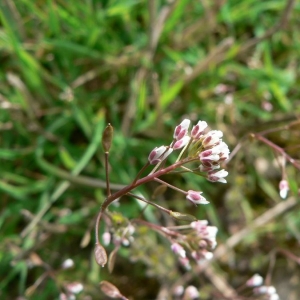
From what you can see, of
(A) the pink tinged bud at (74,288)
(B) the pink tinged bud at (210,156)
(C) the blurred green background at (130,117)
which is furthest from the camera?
(C) the blurred green background at (130,117)

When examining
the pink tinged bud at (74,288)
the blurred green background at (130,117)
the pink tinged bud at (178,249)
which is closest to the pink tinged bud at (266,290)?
the blurred green background at (130,117)

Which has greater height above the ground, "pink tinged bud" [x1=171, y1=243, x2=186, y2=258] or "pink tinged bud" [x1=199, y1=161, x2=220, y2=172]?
"pink tinged bud" [x1=199, y1=161, x2=220, y2=172]

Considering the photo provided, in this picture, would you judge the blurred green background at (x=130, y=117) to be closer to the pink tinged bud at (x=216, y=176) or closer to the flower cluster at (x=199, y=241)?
the flower cluster at (x=199, y=241)

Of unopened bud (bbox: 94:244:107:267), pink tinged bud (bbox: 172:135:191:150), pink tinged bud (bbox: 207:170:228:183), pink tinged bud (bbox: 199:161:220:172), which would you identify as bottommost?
unopened bud (bbox: 94:244:107:267)

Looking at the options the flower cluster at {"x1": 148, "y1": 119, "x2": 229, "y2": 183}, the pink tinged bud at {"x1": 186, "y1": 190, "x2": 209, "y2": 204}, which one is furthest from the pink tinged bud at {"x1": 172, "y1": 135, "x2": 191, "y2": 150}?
the pink tinged bud at {"x1": 186, "y1": 190, "x2": 209, "y2": 204}

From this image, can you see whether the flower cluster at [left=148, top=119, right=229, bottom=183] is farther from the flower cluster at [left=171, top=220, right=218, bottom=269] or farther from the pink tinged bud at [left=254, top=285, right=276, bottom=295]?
the pink tinged bud at [left=254, top=285, right=276, bottom=295]

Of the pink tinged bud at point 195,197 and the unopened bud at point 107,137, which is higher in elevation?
the unopened bud at point 107,137

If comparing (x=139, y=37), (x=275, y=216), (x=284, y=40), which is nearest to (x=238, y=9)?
(x=284, y=40)

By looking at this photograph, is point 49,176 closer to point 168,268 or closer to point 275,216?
point 168,268
